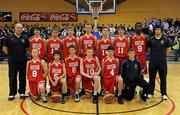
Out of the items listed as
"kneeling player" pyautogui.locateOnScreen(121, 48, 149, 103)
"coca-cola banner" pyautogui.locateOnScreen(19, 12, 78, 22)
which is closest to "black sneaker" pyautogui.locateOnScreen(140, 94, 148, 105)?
"kneeling player" pyautogui.locateOnScreen(121, 48, 149, 103)

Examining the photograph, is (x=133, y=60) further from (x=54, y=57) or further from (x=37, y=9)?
(x=37, y=9)

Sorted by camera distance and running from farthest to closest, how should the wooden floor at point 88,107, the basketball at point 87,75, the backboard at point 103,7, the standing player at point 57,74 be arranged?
the backboard at point 103,7
the standing player at point 57,74
the basketball at point 87,75
the wooden floor at point 88,107

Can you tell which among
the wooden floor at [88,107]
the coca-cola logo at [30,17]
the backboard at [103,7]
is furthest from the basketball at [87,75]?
the coca-cola logo at [30,17]

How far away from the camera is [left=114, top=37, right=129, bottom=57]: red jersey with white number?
282 inches

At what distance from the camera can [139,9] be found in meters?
20.8

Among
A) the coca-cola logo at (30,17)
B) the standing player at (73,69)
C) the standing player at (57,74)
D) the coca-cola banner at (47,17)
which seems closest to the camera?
the standing player at (57,74)

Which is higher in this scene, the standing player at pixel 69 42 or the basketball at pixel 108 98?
the standing player at pixel 69 42

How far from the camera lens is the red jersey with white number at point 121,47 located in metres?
7.16

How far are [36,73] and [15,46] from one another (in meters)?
0.73

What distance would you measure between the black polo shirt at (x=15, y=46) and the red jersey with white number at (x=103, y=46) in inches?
67.1

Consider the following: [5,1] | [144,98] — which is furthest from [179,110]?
[5,1]

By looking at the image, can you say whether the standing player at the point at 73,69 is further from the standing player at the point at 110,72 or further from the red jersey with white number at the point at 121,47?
the red jersey with white number at the point at 121,47

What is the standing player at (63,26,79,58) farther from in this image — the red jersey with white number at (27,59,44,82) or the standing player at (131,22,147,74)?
the standing player at (131,22,147,74)

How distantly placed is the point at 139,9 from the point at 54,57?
48.5ft
